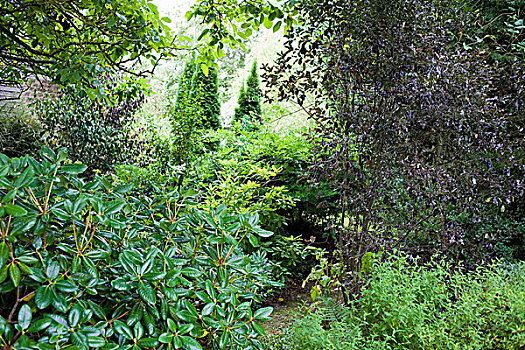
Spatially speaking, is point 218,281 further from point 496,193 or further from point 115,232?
point 496,193

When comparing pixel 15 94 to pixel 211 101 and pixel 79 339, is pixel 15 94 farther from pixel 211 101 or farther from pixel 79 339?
pixel 79 339

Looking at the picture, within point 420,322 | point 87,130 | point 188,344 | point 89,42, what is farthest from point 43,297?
point 87,130

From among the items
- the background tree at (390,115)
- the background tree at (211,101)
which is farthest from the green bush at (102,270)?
the background tree at (211,101)

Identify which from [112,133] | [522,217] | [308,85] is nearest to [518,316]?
[308,85]

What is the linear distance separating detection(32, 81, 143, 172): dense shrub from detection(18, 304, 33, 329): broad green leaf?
4.03 meters

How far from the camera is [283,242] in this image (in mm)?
4016

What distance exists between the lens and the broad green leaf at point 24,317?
1.11 meters

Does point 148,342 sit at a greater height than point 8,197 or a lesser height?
lesser

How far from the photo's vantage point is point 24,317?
1114 mm

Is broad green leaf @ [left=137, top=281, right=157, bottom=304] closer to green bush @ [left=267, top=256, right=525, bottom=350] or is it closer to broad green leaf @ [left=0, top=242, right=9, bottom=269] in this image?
broad green leaf @ [left=0, top=242, right=9, bottom=269]

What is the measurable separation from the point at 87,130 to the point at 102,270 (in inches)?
159

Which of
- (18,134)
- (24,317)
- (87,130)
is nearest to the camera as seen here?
(24,317)

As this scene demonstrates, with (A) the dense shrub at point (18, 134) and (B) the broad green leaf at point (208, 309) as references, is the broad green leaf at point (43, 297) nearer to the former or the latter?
(B) the broad green leaf at point (208, 309)

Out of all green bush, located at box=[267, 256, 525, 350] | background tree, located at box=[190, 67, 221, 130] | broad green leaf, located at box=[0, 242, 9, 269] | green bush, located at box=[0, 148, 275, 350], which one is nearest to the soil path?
green bush, located at box=[267, 256, 525, 350]
